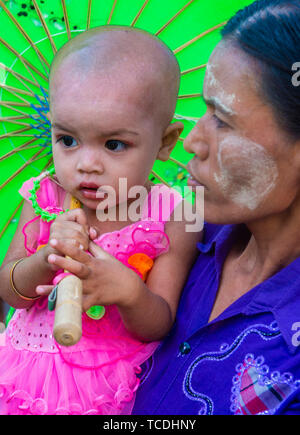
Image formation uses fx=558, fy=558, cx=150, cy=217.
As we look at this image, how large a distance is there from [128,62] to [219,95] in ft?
1.42

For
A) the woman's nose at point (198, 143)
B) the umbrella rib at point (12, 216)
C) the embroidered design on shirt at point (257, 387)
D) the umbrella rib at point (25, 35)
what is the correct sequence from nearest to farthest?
the embroidered design on shirt at point (257, 387)
the woman's nose at point (198, 143)
the umbrella rib at point (25, 35)
the umbrella rib at point (12, 216)

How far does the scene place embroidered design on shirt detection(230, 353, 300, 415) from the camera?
139cm

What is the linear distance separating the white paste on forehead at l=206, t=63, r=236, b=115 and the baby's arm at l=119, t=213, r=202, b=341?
0.59 m

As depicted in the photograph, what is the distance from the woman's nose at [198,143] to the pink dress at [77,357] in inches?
16.5

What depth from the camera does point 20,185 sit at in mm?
2150

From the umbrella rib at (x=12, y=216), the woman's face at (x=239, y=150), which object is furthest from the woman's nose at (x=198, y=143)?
the umbrella rib at (x=12, y=216)

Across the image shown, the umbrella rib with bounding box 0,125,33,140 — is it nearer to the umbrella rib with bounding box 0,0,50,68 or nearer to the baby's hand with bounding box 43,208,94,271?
the umbrella rib with bounding box 0,0,50,68

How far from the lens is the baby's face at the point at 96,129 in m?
1.77

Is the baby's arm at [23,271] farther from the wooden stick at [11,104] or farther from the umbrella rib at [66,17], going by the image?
the umbrella rib at [66,17]

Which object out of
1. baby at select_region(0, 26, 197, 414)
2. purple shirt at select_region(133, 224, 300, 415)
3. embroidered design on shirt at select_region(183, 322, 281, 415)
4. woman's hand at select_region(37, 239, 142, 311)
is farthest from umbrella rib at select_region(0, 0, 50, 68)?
embroidered design on shirt at select_region(183, 322, 281, 415)
